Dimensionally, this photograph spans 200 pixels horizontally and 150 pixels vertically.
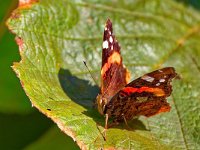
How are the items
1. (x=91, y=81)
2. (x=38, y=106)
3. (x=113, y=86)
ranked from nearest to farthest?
(x=38, y=106), (x=113, y=86), (x=91, y=81)

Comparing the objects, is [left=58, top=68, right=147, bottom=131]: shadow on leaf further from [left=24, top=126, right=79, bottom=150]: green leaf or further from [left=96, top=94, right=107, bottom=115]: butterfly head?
[left=24, top=126, right=79, bottom=150]: green leaf

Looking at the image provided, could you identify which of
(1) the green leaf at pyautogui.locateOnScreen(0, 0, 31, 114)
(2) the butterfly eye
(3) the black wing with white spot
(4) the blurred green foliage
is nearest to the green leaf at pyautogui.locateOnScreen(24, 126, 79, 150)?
(4) the blurred green foliage

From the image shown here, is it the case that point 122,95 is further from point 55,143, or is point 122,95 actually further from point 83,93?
point 55,143

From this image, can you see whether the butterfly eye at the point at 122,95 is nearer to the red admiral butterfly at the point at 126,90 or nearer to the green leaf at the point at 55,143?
the red admiral butterfly at the point at 126,90

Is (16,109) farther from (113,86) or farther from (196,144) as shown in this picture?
(196,144)

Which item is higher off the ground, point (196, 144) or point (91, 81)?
point (91, 81)

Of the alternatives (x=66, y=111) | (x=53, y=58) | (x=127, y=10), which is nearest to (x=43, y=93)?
(x=66, y=111)

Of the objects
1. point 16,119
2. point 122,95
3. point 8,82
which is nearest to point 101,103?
point 122,95

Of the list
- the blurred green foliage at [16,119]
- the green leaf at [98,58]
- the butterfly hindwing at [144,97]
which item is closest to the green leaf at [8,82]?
the blurred green foliage at [16,119]
